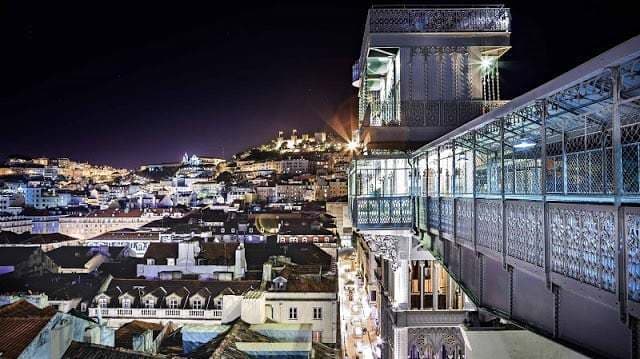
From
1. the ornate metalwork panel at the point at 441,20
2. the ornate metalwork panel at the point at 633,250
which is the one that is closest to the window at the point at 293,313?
the ornate metalwork panel at the point at 441,20

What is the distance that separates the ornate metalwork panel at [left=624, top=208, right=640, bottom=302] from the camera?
3719 millimetres

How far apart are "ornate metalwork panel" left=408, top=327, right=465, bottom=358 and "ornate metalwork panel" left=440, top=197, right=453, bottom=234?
18.7 feet

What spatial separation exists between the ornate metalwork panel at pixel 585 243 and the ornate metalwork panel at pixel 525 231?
281 millimetres

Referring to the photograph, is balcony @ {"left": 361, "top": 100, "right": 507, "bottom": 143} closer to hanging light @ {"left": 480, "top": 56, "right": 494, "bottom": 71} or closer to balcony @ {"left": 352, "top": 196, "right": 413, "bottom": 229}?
hanging light @ {"left": 480, "top": 56, "right": 494, "bottom": 71}

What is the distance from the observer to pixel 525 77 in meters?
18.7

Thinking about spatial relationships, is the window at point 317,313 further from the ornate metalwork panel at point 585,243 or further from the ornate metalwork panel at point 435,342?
the ornate metalwork panel at point 585,243

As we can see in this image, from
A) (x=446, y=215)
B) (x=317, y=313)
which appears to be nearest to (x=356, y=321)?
(x=317, y=313)

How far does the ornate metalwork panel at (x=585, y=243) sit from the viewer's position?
4.09 m

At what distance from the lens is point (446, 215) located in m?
10.0

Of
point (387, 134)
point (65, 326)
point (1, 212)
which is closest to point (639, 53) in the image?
point (387, 134)

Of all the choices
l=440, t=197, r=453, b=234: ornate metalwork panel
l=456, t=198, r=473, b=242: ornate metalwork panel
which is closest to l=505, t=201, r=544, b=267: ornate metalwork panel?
l=456, t=198, r=473, b=242: ornate metalwork panel

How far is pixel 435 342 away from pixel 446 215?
6220 millimetres

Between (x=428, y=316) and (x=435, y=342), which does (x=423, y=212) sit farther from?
(x=435, y=342)

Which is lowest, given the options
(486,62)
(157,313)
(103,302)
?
(157,313)
